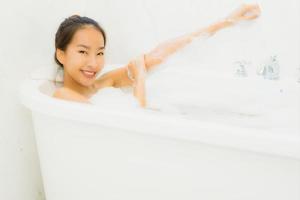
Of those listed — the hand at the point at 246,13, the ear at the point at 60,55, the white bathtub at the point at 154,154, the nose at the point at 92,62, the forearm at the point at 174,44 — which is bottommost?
the white bathtub at the point at 154,154

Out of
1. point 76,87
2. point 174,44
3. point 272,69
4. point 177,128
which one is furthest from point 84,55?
point 272,69

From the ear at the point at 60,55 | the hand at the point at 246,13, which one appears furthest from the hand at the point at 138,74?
the hand at the point at 246,13

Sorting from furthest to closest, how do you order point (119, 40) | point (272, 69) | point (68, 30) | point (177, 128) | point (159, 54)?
point (119, 40) < point (159, 54) < point (272, 69) < point (68, 30) < point (177, 128)

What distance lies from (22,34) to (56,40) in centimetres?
11

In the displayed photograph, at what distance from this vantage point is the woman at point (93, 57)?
51.5 inches

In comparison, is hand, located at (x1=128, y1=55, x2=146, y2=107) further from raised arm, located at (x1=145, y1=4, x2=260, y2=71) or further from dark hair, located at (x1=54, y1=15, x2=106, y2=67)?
dark hair, located at (x1=54, y1=15, x2=106, y2=67)

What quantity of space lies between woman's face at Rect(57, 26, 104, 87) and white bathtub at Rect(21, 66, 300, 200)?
10cm

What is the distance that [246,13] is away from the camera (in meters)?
1.44

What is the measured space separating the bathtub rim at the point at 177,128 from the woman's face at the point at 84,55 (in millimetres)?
240

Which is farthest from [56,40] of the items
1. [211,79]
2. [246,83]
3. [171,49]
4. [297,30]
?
[297,30]

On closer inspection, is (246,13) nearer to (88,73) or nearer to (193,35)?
(193,35)

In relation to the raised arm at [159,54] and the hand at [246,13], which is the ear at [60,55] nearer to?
the raised arm at [159,54]

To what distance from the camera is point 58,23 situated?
1.49 metres

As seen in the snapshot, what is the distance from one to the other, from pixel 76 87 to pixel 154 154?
0.51 meters
